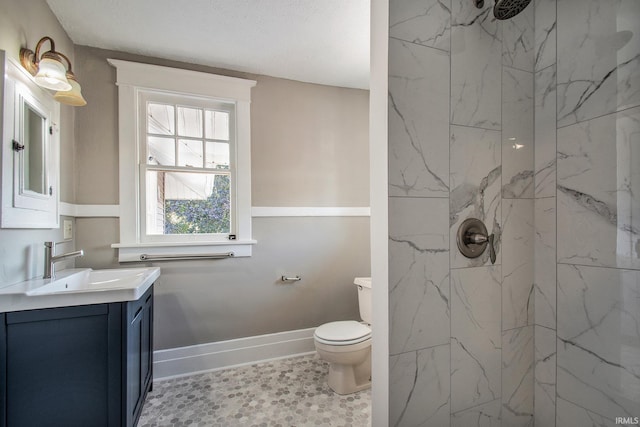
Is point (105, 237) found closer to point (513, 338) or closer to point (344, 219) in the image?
point (344, 219)

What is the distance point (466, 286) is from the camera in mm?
1044

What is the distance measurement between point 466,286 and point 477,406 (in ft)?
1.51

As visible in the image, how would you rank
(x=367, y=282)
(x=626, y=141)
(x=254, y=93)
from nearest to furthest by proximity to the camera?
(x=626, y=141), (x=367, y=282), (x=254, y=93)

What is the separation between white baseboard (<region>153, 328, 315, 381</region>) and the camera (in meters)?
2.14

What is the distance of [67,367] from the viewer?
1240 millimetres

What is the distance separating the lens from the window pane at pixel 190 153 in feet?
7.54

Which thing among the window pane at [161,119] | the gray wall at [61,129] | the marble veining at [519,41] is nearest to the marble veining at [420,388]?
the marble veining at [519,41]

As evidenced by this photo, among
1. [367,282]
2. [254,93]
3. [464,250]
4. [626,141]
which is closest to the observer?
[626,141]

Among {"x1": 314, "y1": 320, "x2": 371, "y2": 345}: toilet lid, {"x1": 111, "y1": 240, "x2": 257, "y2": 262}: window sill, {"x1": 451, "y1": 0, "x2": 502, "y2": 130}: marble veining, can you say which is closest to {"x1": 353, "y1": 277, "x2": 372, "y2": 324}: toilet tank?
{"x1": 314, "y1": 320, "x2": 371, "y2": 345}: toilet lid

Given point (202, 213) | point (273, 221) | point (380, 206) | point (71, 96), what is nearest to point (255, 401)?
point (273, 221)

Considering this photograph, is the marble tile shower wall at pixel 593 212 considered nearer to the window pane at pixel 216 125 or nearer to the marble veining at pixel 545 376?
the marble veining at pixel 545 376

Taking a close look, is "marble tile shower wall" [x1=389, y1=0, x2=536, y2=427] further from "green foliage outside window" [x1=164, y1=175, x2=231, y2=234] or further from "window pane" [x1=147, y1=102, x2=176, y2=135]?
"window pane" [x1=147, y1=102, x2=176, y2=135]

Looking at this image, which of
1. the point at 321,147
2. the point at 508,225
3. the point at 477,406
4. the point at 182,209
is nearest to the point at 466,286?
the point at 508,225

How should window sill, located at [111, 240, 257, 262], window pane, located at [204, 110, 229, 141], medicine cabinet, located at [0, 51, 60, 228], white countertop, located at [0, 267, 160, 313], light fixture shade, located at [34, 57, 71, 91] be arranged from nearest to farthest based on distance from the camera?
white countertop, located at [0, 267, 160, 313] < medicine cabinet, located at [0, 51, 60, 228] < light fixture shade, located at [34, 57, 71, 91] < window sill, located at [111, 240, 257, 262] < window pane, located at [204, 110, 229, 141]
